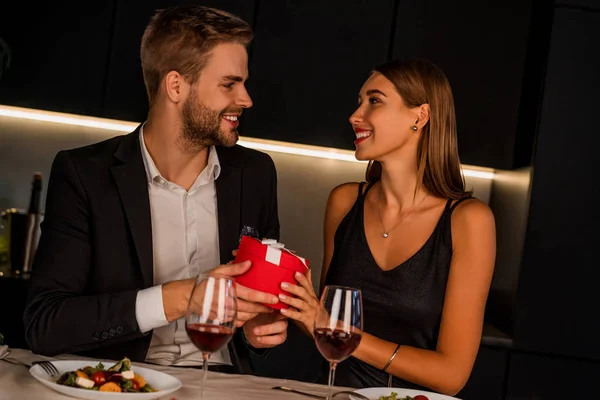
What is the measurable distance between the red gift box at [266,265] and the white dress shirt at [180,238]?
510 mm

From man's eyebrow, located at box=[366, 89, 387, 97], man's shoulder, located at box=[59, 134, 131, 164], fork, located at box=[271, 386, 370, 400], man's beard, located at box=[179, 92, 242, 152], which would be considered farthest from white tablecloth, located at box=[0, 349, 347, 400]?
man's eyebrow, located at box=[366, 89, 387, 97]

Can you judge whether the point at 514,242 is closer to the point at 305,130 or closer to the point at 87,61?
the point at 305,130

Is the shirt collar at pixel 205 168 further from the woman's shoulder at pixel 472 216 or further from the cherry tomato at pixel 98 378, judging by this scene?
the cherry tomato at pixel 98 378

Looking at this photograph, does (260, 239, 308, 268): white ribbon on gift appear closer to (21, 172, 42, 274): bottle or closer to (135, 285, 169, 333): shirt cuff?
(135, 285, 169, 333): shirt cuff

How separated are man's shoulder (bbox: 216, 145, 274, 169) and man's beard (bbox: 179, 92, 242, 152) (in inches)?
3.1

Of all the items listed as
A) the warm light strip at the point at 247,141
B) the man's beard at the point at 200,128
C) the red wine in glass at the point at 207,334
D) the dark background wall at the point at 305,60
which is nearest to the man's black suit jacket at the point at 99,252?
the man's beard at the point at 200,128

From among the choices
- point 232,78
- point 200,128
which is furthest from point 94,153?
point 232,78

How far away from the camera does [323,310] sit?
4.29 feet

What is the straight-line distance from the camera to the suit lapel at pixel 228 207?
2.13 m

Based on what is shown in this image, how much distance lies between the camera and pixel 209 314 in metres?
1.24

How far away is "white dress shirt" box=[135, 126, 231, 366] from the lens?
2.01m

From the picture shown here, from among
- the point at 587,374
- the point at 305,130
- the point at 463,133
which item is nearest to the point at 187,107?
the point at 305,130

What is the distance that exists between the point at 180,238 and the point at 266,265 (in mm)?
616

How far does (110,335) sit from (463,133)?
2139mm
